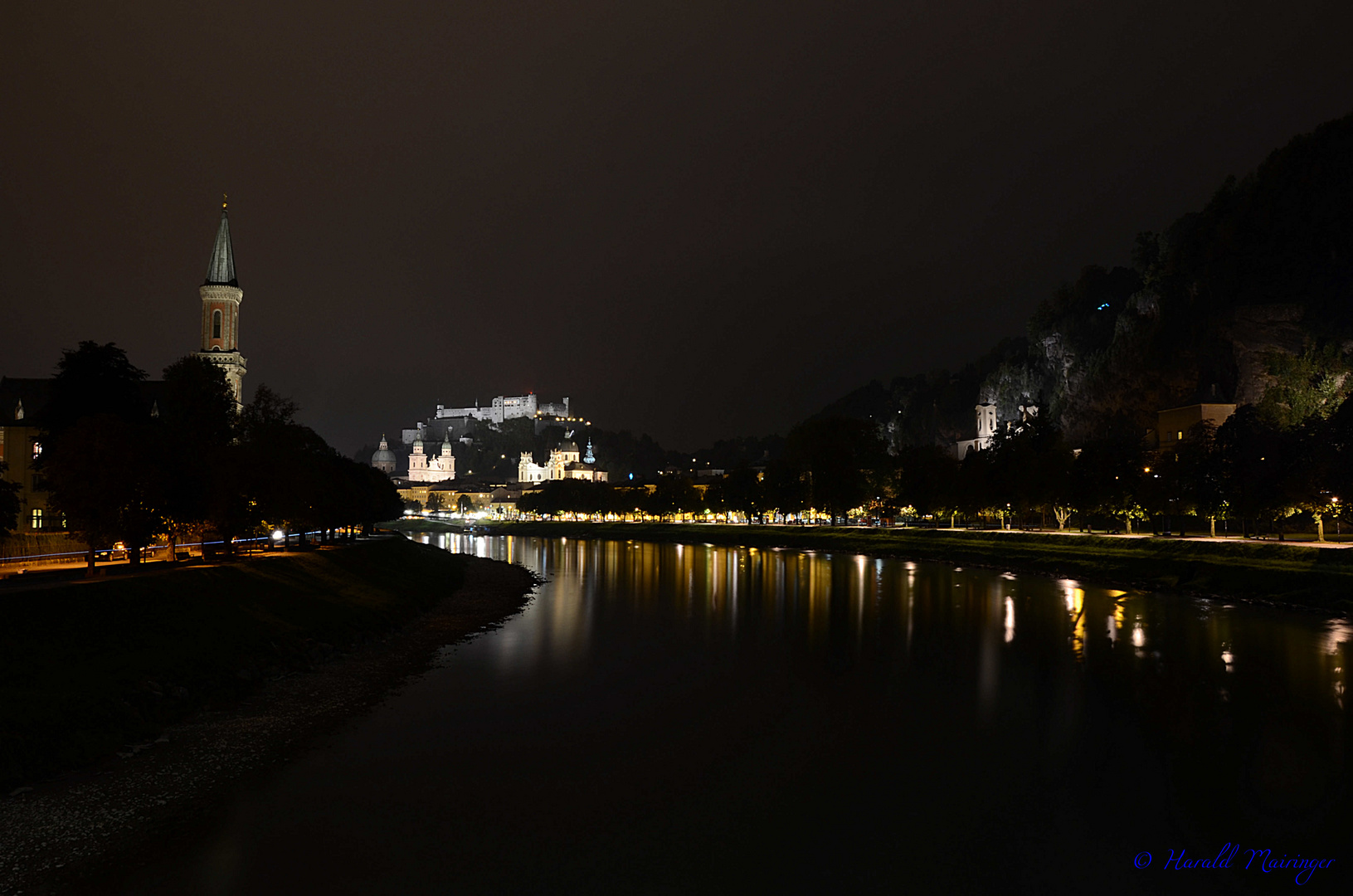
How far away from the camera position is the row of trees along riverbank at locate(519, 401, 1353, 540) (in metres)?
49.6

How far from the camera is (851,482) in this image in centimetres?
9375

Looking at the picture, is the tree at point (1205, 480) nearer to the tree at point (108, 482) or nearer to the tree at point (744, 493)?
the tree at point (108, 482)

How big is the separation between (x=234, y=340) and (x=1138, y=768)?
85.4m

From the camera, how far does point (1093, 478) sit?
64.2m

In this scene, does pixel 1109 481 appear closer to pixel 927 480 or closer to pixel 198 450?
pixel 927 480

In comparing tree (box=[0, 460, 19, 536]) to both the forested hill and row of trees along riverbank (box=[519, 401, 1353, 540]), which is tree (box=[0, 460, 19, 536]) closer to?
row of trees along riverbank (box=[519, 401, 1353, 540])

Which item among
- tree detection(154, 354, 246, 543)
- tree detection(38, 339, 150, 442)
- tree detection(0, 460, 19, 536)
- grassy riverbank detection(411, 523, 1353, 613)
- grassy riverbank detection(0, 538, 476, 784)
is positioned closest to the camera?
grassy riverbank detection(0, 538, 476, 784)

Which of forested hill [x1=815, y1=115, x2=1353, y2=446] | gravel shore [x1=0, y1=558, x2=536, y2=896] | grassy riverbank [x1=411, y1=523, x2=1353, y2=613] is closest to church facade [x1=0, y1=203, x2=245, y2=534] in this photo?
gravel shore [x1=0, y1=558, x2=536, y2=896]

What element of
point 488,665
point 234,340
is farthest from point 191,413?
point 234,340

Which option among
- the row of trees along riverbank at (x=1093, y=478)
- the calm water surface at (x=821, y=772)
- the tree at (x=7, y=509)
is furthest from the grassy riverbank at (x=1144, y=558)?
the tree at (x=7, y=509)

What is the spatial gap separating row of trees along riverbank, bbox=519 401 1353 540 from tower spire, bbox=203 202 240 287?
60.0 metres

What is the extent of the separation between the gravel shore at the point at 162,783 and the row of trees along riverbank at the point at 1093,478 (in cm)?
4853

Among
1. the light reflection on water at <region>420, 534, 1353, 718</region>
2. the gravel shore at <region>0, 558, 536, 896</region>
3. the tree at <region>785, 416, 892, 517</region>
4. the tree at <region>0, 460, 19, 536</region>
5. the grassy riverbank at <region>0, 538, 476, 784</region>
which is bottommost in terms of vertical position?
the light reflection on water at <region>420, 534, 1353, 718</region>

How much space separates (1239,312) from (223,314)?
98.2 meters
